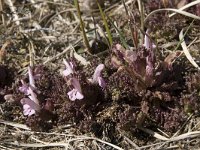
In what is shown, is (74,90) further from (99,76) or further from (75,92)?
(99,76)

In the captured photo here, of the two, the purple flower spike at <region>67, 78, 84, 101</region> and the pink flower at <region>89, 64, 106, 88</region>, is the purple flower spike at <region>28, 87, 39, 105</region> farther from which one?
the pink flower at <region>89, 64, 106, 88</region>

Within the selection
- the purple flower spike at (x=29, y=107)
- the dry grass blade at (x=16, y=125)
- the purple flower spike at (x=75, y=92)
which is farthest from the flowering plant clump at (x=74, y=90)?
the dry grass blade at (x=16, y=125)

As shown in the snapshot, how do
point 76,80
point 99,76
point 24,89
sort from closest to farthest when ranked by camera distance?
point 76,80 < point 99,76 < point 24,89

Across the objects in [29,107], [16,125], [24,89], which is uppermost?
[24,89]

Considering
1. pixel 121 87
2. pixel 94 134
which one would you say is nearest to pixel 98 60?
pixel 121 87

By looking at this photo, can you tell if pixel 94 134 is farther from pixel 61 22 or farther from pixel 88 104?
pixel 61 22

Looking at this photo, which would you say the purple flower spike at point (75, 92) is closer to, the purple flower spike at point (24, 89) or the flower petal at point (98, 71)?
the flower petal at point (98, 71)

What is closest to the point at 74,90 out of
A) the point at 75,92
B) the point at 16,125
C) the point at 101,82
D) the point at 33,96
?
the point at 75,92
